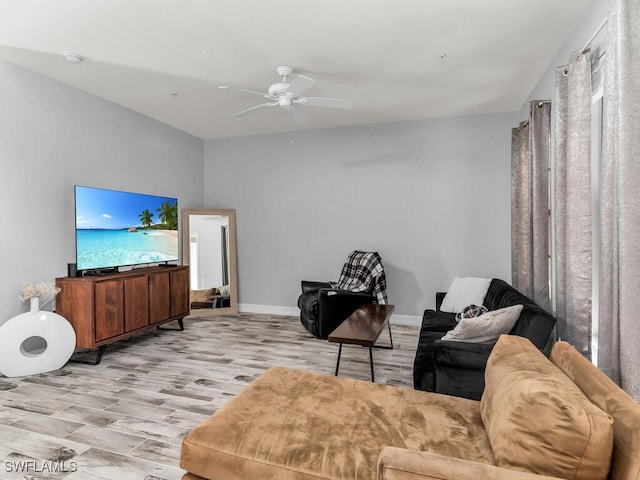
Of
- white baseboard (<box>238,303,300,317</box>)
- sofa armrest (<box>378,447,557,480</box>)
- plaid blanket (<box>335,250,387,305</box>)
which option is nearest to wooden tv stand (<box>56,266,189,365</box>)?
white baseboard (<box>238,303,300,317</box>)

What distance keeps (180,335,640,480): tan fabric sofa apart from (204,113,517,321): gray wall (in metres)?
3.23

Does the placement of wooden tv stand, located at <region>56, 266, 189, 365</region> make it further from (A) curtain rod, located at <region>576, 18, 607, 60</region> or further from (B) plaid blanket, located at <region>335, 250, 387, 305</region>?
(A) curtain rod, located at <region>576, 18, 607, 60</region>

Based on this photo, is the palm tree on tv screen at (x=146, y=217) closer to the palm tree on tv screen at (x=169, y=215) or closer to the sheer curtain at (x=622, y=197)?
the palm tree on tv screen at (x=169, y=215)

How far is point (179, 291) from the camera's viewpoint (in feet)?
14.8

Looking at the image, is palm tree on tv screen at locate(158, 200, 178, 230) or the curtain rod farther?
palm tree on tv screen at locate(158, 200, 178, 230)

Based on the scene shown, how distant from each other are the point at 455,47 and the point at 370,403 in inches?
108

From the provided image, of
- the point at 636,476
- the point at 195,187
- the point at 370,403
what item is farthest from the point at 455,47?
the point at 195,187

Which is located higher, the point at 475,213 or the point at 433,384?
the point at 475,213

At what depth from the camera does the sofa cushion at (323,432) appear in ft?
4.18

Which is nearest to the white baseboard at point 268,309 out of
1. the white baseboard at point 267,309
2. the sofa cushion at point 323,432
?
the white baseboard at point 267,309

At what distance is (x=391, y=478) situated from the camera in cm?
97

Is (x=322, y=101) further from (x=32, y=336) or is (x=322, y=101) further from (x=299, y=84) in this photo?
(x=32, y=336)

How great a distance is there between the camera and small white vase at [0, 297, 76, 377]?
3004 millimetres

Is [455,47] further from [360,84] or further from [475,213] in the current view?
[475,213]
